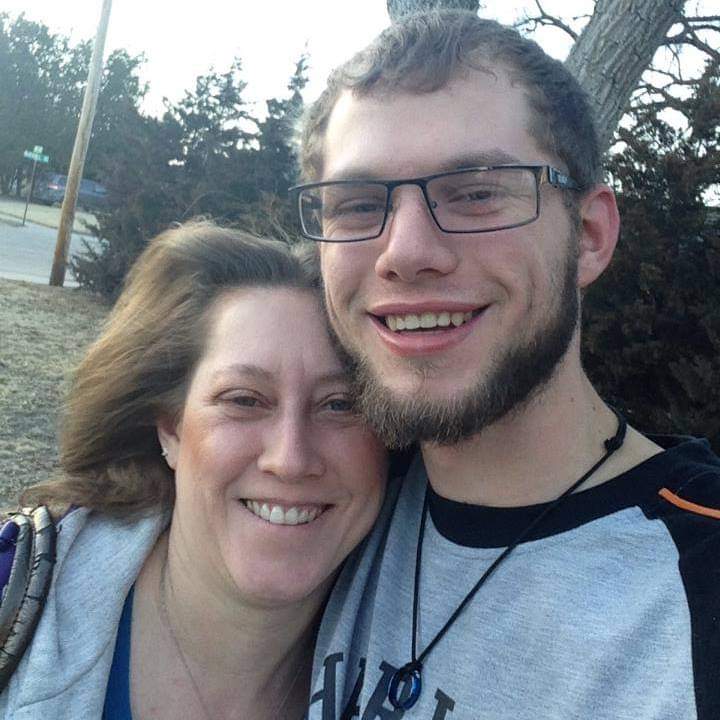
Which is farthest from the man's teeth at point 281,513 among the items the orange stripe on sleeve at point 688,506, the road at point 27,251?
the road at point 27,251

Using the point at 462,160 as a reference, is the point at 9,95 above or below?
above

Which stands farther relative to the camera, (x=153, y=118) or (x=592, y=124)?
(x=153, y=118)

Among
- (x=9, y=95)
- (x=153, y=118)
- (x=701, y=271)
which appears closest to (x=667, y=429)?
(x=701, y=271)

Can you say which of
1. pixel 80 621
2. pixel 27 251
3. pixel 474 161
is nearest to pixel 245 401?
pixel 80 621

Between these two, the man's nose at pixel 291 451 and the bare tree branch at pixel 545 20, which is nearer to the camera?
the man's nose at pixel 291 451

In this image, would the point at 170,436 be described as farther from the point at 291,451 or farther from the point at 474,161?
the point at 474,161

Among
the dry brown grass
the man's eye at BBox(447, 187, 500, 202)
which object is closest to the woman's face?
the man's eye at BBox(447, 187, 500, 202)

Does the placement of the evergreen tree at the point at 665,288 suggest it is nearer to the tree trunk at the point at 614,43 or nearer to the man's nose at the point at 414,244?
the tree trunk at the point at 614,43

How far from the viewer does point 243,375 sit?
1859 mm

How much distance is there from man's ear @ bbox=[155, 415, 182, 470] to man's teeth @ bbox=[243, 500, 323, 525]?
0.34 metres

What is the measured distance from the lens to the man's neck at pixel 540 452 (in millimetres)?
1651

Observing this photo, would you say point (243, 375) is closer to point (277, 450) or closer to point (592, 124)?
point (277, 450)

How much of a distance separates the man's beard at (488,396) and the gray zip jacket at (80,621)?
784mm

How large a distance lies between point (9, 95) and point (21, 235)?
31973mm
